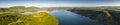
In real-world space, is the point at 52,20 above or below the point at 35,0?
below

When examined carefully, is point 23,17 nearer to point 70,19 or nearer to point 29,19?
point 29,19

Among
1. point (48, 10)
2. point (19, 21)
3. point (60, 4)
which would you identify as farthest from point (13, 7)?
point (60, 4)

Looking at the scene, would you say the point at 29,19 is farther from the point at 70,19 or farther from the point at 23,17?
the point at 70,19

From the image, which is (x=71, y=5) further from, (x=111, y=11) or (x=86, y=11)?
(x=111, y=11)

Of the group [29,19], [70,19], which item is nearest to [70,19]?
[70,19]
